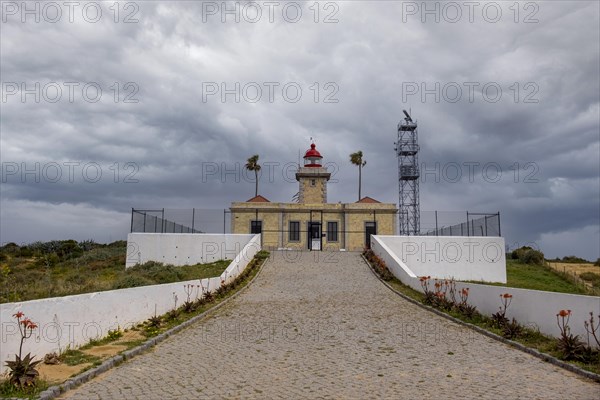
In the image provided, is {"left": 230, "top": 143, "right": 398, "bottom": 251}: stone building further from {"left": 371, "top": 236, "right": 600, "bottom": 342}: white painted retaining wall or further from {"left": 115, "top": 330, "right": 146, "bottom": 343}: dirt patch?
{"left": 115, "top": 330, "right": 146, "bottom": 343}: dirt patch

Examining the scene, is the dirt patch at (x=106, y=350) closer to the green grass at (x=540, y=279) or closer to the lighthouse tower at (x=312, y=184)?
the green grass at (x=540, y=279)

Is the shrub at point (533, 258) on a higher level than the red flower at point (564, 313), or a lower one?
higher

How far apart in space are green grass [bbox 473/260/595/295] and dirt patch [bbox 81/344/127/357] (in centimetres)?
1992

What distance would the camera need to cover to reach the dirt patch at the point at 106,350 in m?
9.05

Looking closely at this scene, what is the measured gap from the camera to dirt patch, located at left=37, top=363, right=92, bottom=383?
735 cm

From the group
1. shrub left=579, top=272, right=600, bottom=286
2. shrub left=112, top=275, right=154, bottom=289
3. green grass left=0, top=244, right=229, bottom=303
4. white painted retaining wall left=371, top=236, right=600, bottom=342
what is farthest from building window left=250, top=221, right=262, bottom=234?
shrub left=579, top=272, right=600, bottom=286

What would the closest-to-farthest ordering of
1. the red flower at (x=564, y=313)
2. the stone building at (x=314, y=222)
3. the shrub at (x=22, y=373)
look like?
the shrub at (x=22, y=373) < the red flower at (x=564, y=313) < the stone building at (x=314, y=222)

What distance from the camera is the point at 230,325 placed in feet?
41.5

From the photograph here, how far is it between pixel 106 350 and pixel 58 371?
5.37 feet

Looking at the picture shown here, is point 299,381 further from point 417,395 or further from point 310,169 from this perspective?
point 310,169

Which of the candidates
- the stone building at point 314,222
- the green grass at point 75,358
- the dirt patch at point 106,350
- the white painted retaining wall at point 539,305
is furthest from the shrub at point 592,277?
the green grass at point 75,358

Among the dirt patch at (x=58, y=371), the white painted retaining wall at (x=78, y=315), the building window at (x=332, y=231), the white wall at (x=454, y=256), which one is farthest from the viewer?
the building window at (x=332, y=231)

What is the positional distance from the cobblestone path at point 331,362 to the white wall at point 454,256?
11.5 metres

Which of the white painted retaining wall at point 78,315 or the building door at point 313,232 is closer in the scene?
the white painted retaining wall at point 78,315
